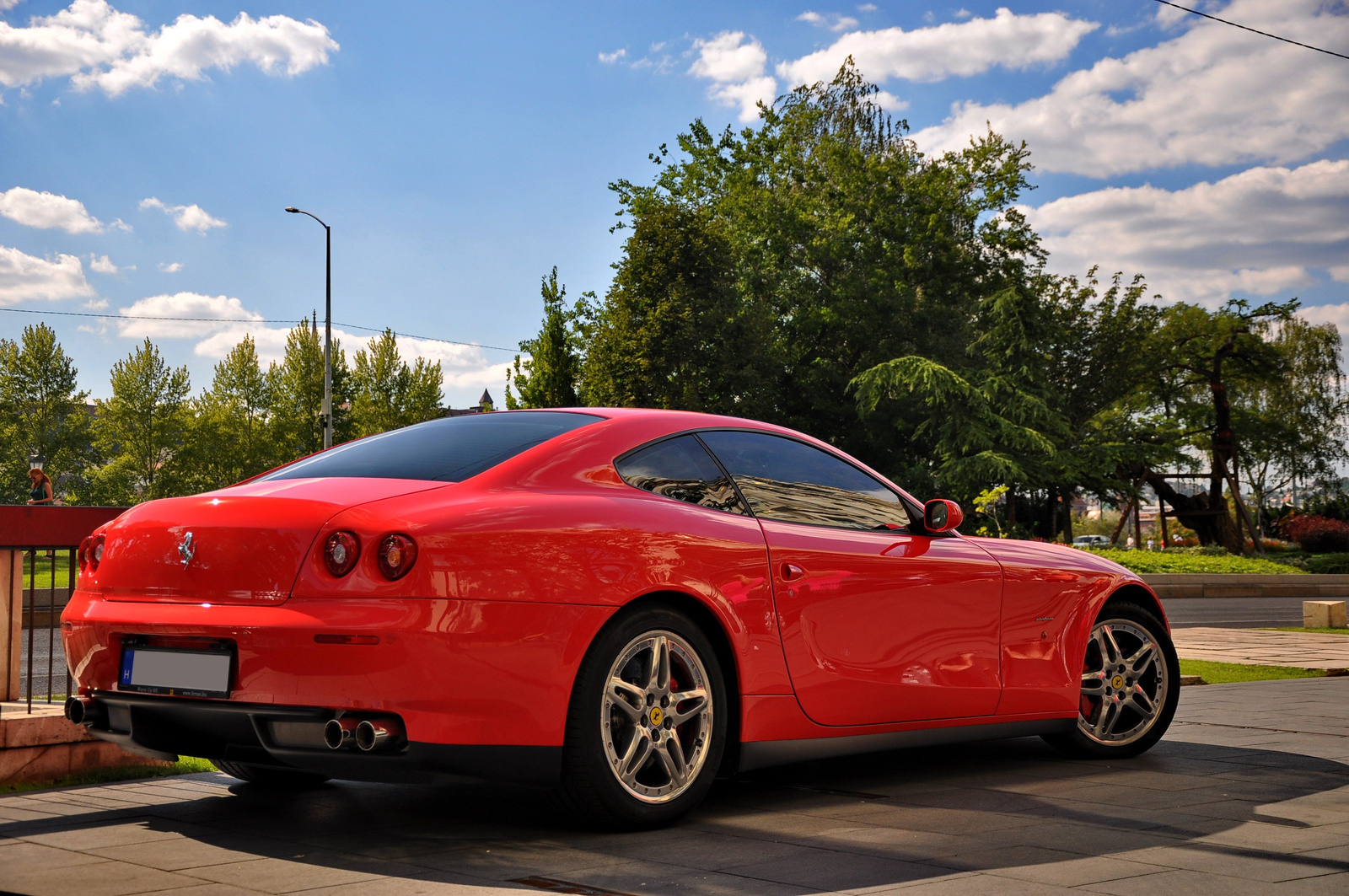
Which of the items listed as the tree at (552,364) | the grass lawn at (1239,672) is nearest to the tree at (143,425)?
the tree at (552,364)

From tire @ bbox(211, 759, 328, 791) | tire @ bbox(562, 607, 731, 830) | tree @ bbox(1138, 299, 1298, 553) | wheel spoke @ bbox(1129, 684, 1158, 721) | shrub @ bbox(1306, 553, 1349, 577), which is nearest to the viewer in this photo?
tire @ bbox(562, 607, 731, 830)

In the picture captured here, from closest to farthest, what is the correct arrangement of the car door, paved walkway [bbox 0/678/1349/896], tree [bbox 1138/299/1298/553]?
paved walkway [bbox 0/678/1349/896] → the car door → tree [bbox 1138/299/1298/553]

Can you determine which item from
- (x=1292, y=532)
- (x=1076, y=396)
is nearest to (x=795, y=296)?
(x=1076, y=396)

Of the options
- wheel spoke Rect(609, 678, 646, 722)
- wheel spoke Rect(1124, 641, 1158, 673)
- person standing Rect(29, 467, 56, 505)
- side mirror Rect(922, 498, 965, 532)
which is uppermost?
person standing Rect(29, 467, 56, 505)

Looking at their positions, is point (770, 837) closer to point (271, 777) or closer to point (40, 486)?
point (271, 777)

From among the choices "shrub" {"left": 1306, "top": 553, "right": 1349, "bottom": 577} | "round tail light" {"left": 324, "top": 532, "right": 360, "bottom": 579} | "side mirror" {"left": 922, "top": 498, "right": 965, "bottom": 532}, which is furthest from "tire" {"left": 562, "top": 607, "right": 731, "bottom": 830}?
"shrub" {"left": 1306, "top": 553, "right": 1349, "bottom": 577}

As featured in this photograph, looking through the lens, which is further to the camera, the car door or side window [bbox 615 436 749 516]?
the car door

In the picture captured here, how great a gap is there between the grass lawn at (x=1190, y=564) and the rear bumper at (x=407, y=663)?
2636cm

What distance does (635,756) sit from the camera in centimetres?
396

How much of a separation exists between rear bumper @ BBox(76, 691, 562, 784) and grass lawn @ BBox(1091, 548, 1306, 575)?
86.7ft

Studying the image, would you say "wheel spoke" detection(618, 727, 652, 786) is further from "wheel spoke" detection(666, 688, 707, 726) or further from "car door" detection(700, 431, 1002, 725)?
"car door" detection(700, 431, 1002, 725)

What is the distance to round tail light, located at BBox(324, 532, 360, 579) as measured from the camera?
140 inches

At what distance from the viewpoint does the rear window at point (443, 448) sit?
406 centimetres

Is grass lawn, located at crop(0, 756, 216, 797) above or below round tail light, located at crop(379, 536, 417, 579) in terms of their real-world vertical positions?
below
